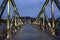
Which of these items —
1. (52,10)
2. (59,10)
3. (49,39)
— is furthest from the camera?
(52,10)

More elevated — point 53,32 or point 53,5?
point 53,5

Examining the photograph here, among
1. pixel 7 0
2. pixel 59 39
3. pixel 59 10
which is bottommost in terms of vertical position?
pixel 59 39

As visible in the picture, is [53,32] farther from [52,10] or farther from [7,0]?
[7,0]

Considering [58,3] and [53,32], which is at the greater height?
[58,3]

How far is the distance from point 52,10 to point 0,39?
4408mm

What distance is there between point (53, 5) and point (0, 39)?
4.69m

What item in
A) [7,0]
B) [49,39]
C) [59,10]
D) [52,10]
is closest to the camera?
[49,39]

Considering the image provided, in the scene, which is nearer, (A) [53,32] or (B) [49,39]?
(B) [49,39]

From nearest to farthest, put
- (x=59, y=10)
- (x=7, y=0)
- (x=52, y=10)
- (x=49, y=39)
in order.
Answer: (x=49, y=39), (x=59, y=10), (x=52, y=10), (x=7, y=0)

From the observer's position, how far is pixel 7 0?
16656mm

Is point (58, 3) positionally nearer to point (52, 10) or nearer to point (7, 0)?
point (52, 10)

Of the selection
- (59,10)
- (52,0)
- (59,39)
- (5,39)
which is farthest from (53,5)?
(5,39)

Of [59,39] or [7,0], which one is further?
[7,0]

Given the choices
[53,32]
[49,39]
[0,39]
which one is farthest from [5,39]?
[53,32]
